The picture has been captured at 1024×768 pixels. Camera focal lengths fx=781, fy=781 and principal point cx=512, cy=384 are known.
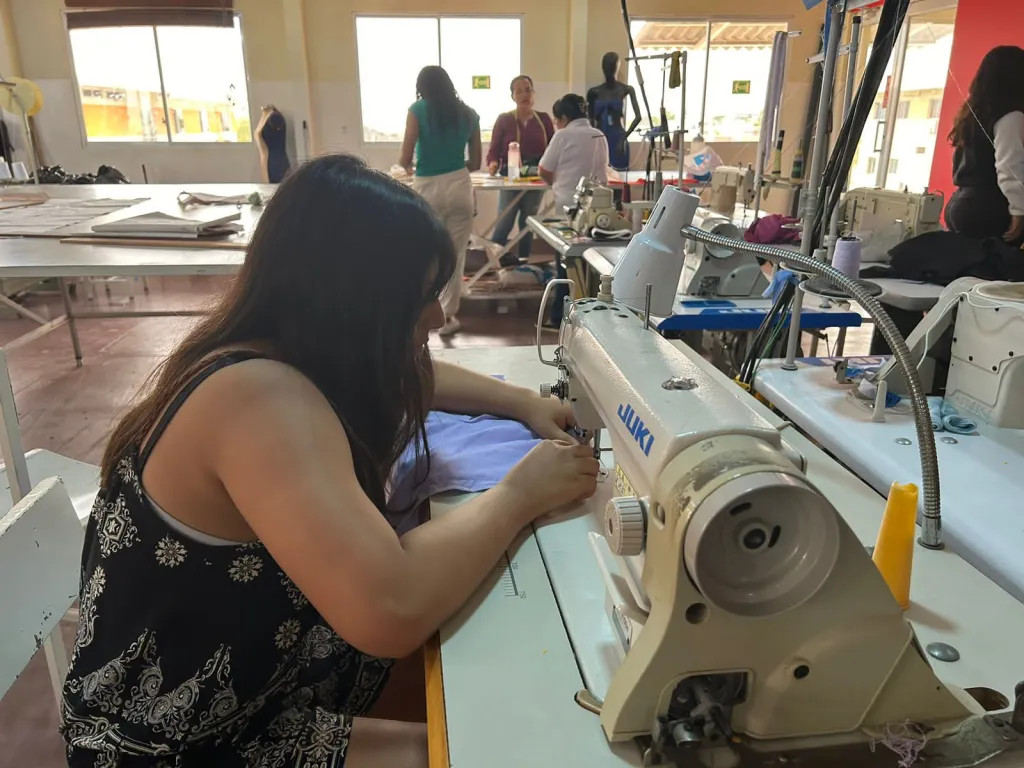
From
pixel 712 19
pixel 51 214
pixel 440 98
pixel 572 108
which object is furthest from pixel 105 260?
pixel 712 19

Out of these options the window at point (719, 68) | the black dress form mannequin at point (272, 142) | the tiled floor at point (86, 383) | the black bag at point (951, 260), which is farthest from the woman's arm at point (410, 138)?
the window at point (719, 68)

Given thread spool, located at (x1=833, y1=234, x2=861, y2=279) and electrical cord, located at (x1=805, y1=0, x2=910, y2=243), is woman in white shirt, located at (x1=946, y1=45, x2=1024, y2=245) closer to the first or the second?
thread spool, located at (x1=833, y1=234, x2=861, y2=279)

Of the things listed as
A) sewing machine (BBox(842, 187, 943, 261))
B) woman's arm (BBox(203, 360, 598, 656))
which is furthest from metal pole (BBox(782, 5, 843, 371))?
sewing machine (BBox(842, 187, 943, 261))

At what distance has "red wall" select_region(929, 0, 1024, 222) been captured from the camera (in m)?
5.02

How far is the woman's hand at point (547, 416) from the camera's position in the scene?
1.30 meters

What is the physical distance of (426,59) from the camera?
7.70 meters

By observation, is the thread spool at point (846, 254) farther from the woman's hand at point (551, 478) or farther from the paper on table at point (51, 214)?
the paper on table at point (51, 214)

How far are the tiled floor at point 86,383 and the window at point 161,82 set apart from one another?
97.2 inches

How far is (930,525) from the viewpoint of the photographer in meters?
0.98

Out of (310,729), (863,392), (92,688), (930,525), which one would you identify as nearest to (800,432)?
(863,392)

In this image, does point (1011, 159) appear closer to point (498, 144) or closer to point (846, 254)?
point (846, 254)

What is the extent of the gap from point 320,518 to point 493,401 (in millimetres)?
637

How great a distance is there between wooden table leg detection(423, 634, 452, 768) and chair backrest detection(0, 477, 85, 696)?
55 centimetres

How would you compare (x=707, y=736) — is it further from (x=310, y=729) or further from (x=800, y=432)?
(x=800, y=432)
